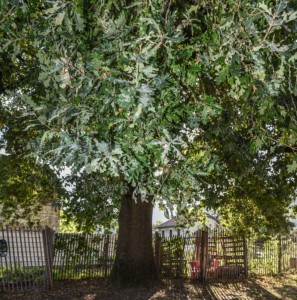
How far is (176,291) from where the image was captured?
1202 centimetres

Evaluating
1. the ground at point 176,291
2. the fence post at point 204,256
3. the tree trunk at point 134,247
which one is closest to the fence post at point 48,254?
the ground at point 176,291

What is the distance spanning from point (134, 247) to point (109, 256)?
9.64 feet

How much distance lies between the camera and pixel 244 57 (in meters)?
3.36

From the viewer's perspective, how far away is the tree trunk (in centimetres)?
1208

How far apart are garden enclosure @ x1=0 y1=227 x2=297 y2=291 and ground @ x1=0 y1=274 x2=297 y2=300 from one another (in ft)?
2.06

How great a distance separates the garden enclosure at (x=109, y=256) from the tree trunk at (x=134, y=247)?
2.37 m

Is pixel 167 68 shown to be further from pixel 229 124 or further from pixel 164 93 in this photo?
pixel 229 124

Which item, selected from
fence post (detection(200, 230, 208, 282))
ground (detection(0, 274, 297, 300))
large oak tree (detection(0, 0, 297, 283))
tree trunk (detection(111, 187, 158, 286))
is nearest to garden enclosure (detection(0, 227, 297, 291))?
fence post (detection(200, 230, 208, 282))

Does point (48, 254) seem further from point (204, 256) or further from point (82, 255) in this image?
point (204, 256)

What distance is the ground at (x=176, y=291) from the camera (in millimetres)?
11070

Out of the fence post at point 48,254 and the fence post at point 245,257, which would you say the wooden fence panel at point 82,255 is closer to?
the fence post at point 48,254

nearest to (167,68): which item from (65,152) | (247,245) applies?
(65,152)

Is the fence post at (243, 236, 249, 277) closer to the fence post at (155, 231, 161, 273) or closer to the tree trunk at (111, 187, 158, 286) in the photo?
the fence post at (155, 231, 161, 273)

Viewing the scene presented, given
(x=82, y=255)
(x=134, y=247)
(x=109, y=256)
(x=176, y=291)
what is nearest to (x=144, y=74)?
(x=134, y=247)
